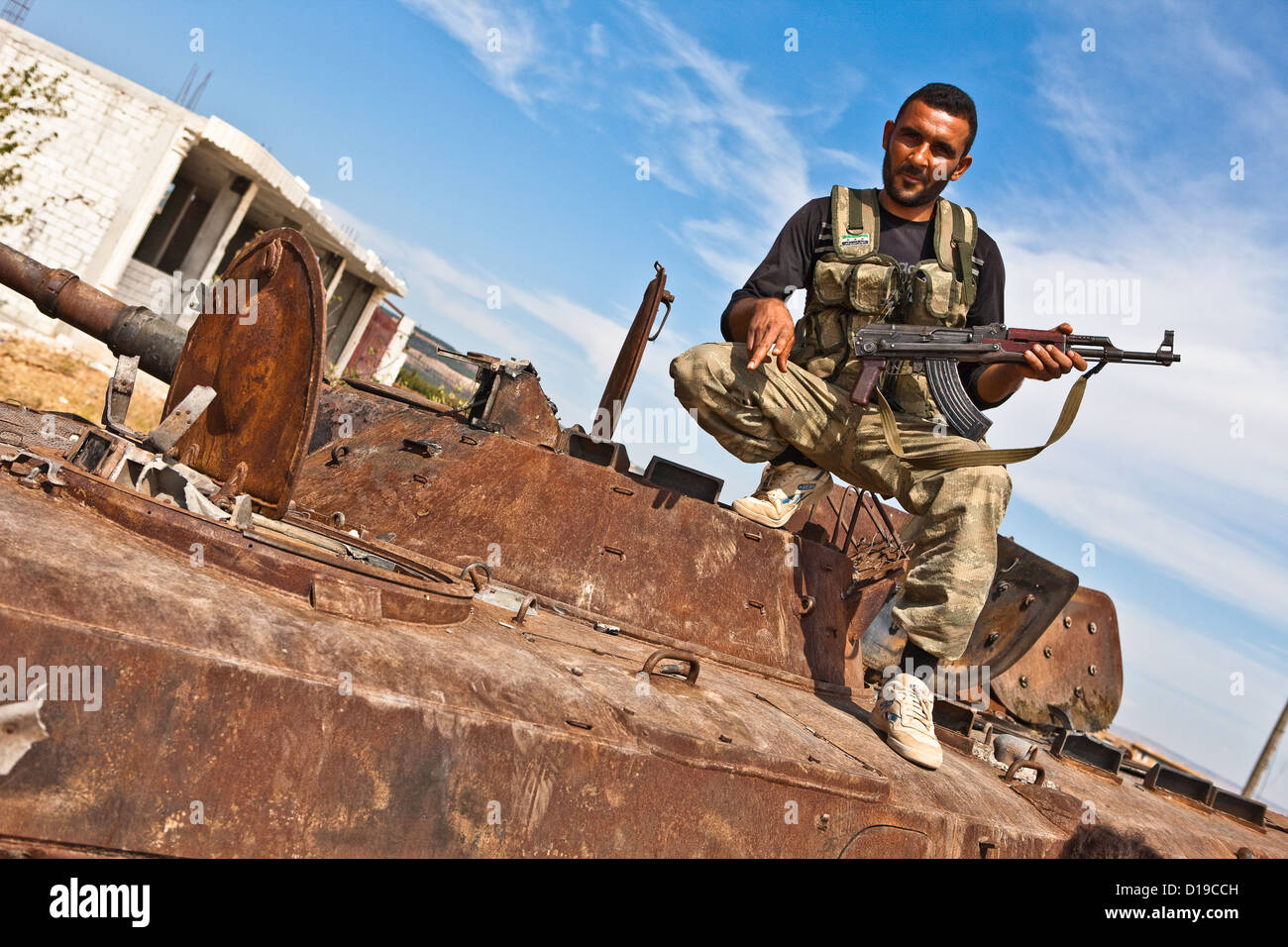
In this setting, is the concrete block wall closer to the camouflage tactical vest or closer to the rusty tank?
the rusty tank

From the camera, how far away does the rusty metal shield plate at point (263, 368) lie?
134 inches

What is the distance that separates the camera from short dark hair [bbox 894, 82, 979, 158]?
194 inches

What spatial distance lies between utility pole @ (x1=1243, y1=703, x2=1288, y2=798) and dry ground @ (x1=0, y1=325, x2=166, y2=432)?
53.3 ft

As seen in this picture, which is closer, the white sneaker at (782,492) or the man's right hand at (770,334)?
the man's right hand at (770,334)

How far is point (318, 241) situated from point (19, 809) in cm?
2252

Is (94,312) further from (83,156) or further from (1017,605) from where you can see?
(83,156)

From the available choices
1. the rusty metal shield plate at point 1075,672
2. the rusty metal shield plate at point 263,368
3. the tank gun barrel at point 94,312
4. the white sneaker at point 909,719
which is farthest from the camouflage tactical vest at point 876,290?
the rusty metal shield plate at point 1075,672

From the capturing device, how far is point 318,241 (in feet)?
76.2

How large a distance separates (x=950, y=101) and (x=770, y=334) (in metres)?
1.40

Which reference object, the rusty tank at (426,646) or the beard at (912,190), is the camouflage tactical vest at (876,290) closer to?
the beard at (912,190)

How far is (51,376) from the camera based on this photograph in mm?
16234

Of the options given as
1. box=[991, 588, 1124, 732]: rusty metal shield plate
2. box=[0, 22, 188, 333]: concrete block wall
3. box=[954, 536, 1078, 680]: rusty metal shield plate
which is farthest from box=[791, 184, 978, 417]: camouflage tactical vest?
box=[0, 22, 188, 333]: concrete block wall
